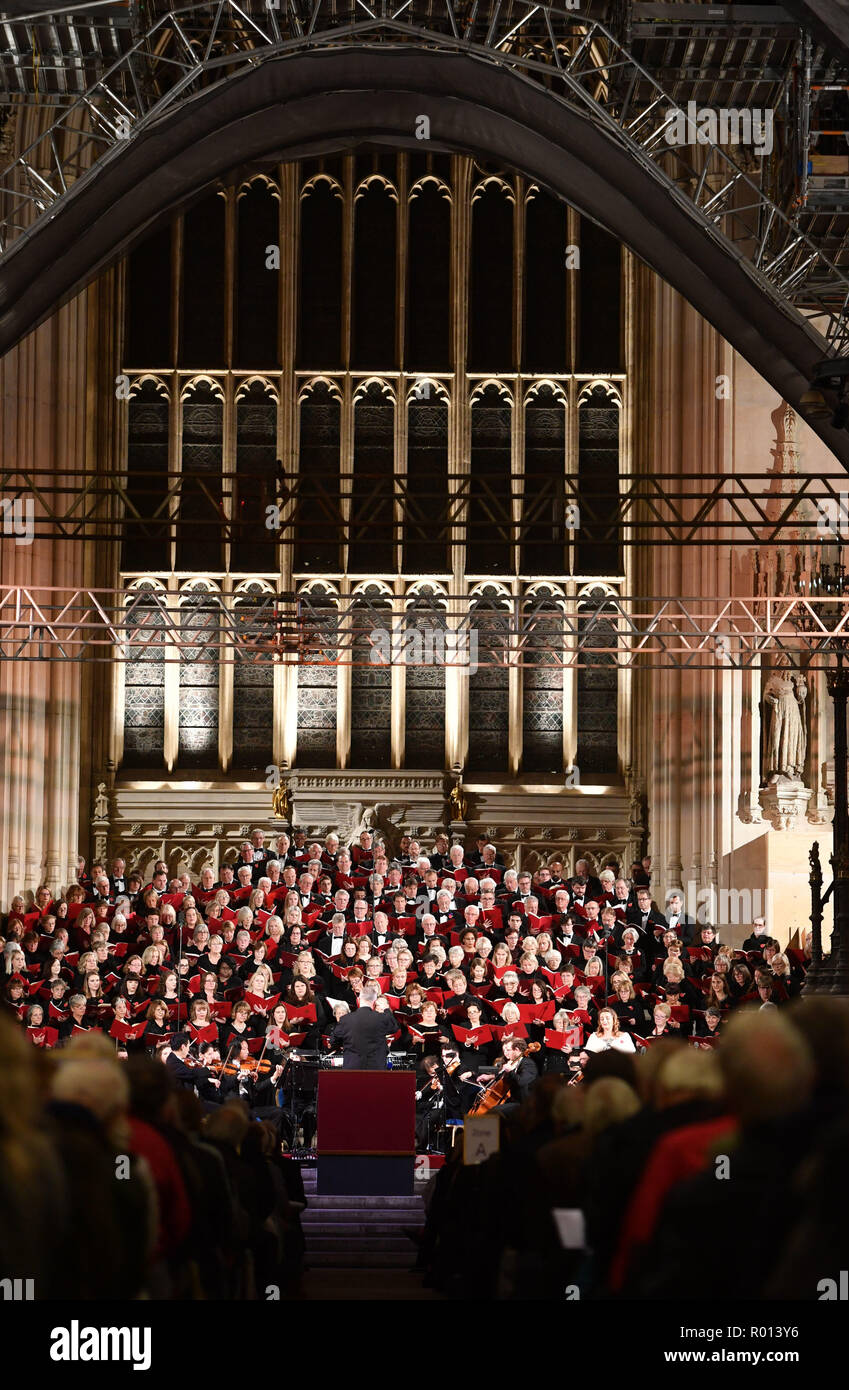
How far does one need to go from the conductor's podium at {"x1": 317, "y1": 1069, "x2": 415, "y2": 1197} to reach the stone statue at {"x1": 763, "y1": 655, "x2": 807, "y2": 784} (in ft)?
29.3

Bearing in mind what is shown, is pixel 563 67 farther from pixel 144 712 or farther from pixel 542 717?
pixel 144 712

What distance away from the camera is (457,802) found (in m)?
23.0

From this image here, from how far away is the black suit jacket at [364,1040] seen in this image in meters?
12.8

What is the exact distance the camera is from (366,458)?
24.3 meters

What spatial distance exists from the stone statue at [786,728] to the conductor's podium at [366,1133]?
8.93 metres

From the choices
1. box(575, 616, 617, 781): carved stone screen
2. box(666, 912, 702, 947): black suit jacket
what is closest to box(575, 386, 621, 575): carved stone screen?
box(575, 616, 617, 781): carved stone screen

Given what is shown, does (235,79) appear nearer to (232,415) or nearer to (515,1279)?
(232,415)

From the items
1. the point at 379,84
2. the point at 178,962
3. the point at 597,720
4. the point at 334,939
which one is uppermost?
the point at 379,84

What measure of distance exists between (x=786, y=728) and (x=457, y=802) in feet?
16.3

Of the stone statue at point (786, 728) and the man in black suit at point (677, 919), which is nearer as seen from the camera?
the man in black suit at point (677, 919)

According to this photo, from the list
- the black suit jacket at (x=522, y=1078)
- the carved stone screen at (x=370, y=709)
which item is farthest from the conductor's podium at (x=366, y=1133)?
the carved stone screen at (x=370, y=709)

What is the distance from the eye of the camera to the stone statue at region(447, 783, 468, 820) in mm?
23016

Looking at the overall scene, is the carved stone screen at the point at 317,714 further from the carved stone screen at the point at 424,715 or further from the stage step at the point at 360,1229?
the stage step at the point at 360,1229

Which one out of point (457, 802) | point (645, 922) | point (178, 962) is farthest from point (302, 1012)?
point (457, 802)
